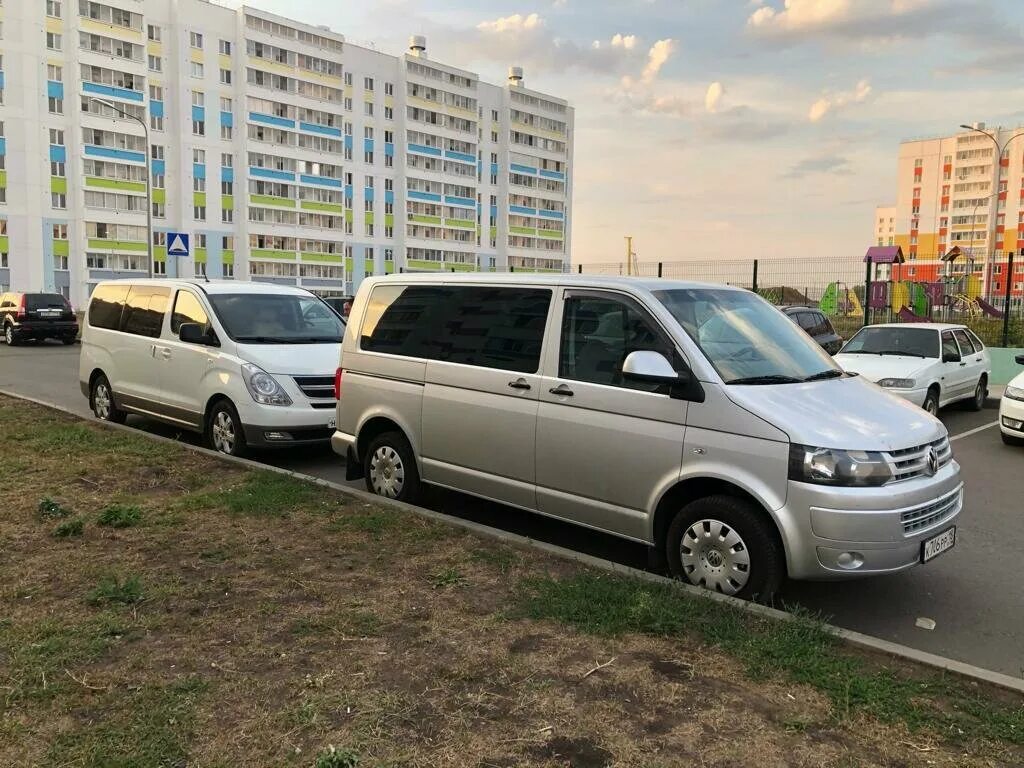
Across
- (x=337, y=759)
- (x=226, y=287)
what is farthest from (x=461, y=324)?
(x=226, y=287)

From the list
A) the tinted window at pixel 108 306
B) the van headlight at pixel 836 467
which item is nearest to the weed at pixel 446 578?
the van headlight at pixel 836 467

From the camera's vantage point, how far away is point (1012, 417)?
9.90 metres

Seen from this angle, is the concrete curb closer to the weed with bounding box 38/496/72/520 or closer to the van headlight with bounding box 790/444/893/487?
the van headlight with bounding box 790/444/893/487

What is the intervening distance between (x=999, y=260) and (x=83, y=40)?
72394 millimetres

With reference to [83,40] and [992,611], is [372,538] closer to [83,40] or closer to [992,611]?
[992,611]

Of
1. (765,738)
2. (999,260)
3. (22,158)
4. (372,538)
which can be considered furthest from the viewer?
(22,158)

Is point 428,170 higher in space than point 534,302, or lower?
higher

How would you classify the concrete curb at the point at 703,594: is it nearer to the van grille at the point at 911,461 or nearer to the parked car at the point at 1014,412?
the van grille at the point at 911,461

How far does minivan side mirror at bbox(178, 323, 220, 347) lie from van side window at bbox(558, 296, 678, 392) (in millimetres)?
4799

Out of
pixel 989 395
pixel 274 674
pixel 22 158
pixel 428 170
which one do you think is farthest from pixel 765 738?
pixel 428 170

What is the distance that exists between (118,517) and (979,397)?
506 inches

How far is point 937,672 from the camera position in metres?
3.67

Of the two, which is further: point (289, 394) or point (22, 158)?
point (22, 158)

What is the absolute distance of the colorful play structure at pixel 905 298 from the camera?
18047 mm
